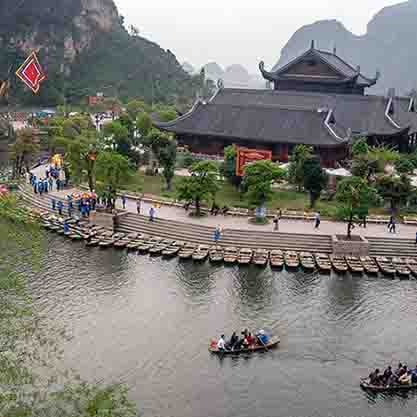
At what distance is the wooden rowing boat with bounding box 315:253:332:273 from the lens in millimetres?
37281

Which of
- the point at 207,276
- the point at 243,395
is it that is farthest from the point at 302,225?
the point at 243,395

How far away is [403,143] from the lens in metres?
66.9

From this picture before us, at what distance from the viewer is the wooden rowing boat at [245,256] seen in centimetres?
3784

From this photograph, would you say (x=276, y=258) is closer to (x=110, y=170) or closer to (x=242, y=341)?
(x=242, y=341)

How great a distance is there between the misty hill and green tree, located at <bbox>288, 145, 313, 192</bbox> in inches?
3301

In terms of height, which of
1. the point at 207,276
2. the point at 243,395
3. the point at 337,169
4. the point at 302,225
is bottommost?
the point at 243,395

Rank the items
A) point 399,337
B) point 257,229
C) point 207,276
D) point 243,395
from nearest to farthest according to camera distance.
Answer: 1. point 243,395
2. point 399,337
3. point 207,276
4. point 257,229

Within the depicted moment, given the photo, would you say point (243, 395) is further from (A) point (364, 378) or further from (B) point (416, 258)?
(B) point (416, 258)

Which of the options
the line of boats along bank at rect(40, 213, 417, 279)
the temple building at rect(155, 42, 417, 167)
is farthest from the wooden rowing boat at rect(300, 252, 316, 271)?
the temple building at rect(155, 42, 417, 167)

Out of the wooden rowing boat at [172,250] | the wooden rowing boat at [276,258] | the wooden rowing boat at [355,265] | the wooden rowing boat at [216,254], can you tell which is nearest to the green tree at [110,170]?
the wooden rowing boat at [172,250]

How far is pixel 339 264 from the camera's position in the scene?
3778cm

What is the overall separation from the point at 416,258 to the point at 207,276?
14.3 meters

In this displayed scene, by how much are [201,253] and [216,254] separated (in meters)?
0.99

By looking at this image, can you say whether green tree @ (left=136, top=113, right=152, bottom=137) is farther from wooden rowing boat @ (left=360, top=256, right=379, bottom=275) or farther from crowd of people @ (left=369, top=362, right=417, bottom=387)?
crowd of people @ (left=369, top=362, right=417, bottom=387)
